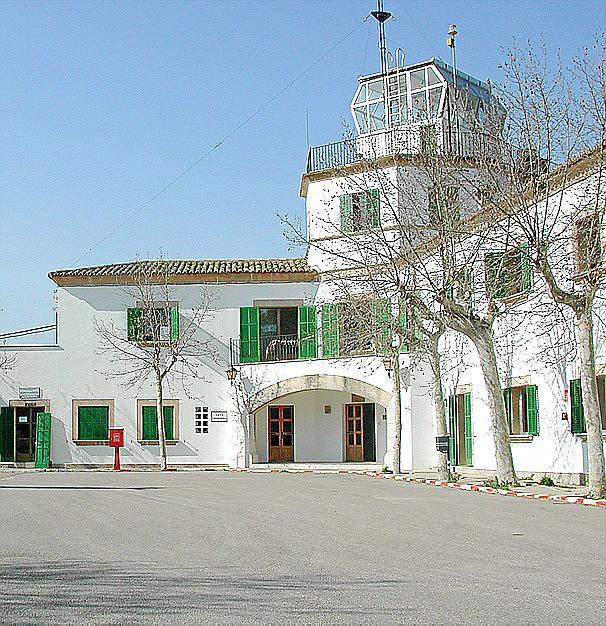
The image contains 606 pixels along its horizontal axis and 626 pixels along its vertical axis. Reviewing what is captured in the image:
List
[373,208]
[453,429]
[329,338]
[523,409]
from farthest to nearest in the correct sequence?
[329,338] < [453,429] < [523,409] < [373,208]

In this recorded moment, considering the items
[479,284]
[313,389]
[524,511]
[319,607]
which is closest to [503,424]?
[479,284]

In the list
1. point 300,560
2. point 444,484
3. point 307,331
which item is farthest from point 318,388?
point 300,560

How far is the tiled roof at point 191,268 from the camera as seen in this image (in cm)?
3444

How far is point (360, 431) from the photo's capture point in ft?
114

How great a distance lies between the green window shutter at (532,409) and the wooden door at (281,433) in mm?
12270

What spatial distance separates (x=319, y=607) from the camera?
7.62 meters

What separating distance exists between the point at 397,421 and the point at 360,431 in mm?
6792

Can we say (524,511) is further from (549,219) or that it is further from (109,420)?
(109,420)

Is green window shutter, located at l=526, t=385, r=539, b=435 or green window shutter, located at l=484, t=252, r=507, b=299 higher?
green window shutter, located at l=484, t=252, r=507, b=299

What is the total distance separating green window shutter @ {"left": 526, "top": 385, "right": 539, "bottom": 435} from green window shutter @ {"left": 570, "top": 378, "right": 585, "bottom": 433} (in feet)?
5.87

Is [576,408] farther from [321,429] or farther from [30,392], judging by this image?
[30,392]

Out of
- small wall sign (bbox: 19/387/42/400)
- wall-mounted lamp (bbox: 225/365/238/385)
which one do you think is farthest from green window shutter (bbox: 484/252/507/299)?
small wall sign (bbox: 19/387/42/400)

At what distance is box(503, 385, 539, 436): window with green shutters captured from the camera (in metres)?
23.8

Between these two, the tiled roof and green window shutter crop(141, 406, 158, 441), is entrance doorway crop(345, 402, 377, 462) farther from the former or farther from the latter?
Answer: green window shutter crop(141, 406, 158, 441)
